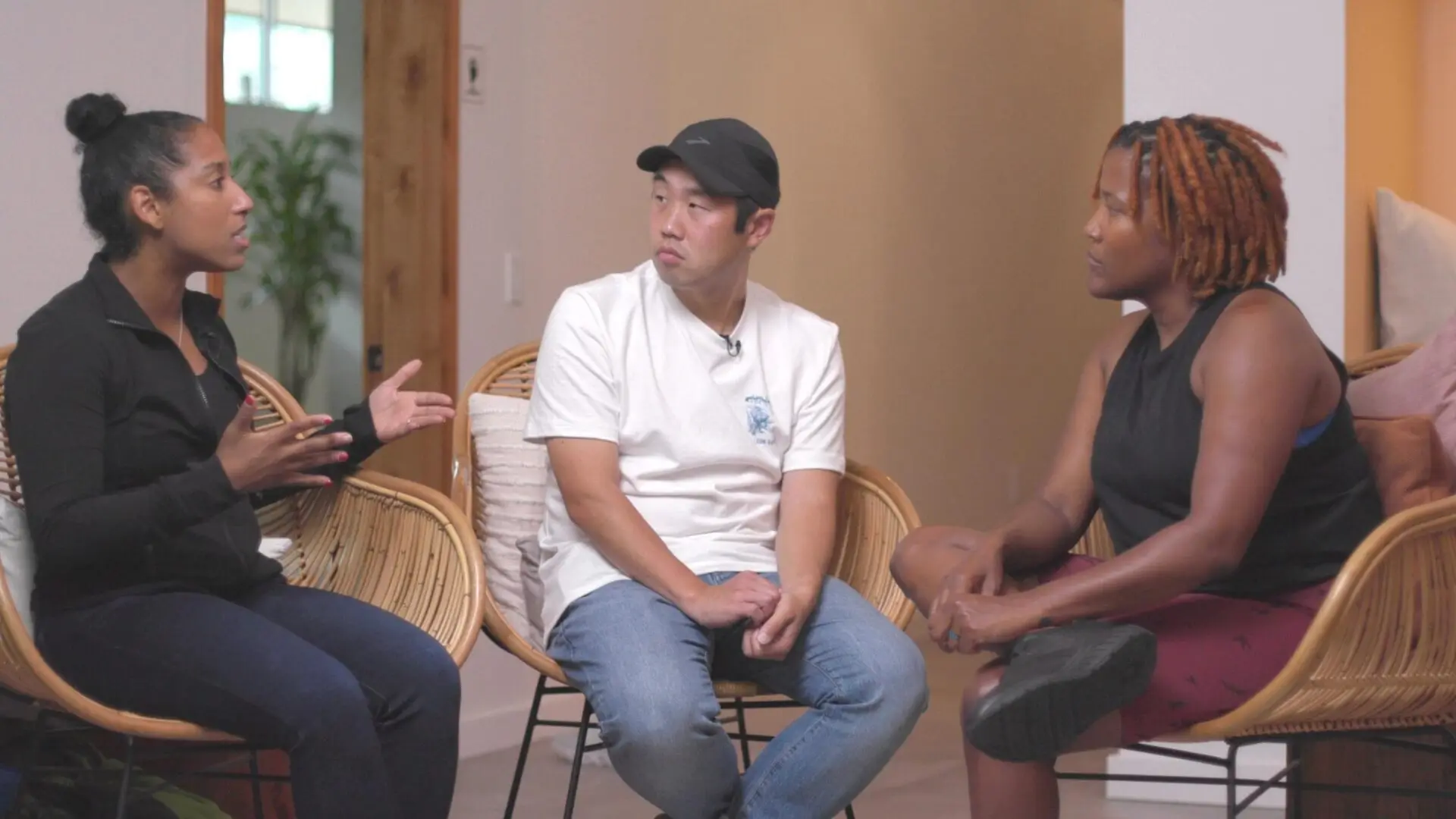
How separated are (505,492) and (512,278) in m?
1.48

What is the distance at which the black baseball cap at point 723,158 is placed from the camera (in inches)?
90.7

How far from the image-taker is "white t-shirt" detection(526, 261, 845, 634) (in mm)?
2277

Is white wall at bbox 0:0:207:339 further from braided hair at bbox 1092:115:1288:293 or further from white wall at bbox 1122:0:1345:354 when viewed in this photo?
white wall at bbox 1122:0:1345:354

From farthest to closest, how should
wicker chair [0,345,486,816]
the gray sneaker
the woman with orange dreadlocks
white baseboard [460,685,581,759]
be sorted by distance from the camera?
white baseboard [460,685,581,759] → wicker chair [0,345,486,816] → the woman with orange dreadlocks → the gray sneaker

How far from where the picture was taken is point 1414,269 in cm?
330

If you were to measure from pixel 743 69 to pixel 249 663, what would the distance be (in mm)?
3282

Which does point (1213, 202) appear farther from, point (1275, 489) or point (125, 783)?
point (125, 783)

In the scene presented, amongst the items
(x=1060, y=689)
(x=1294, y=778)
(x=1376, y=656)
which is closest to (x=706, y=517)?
(x=1060, y=689)

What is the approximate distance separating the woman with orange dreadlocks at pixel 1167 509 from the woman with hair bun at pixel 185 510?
2.24ft

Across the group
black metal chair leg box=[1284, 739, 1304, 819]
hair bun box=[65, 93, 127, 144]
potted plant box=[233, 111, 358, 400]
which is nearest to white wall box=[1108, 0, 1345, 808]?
black metal chair leg box=[1284, 739, 1304, 819]

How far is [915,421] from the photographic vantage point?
19.5ft

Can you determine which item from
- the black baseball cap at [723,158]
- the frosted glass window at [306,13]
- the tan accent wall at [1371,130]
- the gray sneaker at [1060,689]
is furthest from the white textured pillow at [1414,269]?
the frosted glass window at [306,13]

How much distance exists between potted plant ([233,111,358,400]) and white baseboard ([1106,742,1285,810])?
2.09 meters

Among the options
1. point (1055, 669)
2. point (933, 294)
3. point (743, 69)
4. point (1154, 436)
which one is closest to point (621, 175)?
point (743, 69)
